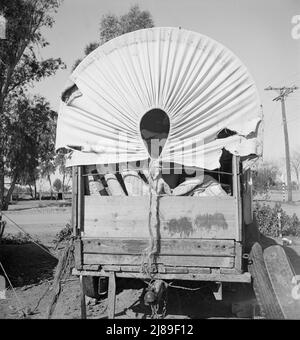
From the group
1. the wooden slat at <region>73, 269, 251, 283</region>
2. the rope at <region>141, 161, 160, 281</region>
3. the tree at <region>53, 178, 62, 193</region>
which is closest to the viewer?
the wooden slat at <region>73, 269, 251, 283</region>

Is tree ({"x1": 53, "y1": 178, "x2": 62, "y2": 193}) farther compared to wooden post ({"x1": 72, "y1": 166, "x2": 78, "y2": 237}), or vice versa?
tree ({"x1": 53, "y1": 178, "x2": 62, "y2": 193})

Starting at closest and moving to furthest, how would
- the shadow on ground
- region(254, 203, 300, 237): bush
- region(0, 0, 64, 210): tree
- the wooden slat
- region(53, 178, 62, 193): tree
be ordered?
1. the wooden slat
2. the shadow on ground
3. region(254, 203, 300, 237): bush
4. region(0, 0, 64, 210): tree
5. region(53, 178, 62, 193): tree

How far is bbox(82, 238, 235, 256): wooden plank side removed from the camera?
4.45m

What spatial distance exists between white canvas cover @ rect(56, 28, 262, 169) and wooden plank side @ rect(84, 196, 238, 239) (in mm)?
409

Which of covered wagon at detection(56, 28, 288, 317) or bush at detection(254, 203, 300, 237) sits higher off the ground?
covered wagon at detection(56, 28, 288, 317)

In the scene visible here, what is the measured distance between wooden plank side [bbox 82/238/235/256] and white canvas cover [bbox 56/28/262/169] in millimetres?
788

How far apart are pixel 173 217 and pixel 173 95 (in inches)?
48.7

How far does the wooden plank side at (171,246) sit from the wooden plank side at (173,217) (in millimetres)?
69

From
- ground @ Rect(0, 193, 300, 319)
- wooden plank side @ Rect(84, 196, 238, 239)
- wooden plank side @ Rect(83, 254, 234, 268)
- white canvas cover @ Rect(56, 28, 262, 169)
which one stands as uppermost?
white canvas cover @ Rect(56, 28, 262, 169)

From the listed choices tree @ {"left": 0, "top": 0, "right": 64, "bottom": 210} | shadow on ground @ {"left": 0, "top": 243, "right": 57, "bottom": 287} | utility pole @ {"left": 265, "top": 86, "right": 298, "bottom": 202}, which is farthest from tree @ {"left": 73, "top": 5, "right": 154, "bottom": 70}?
utility pole @ {"left": 265, "top": 86, "right": 298, "bottom": 202}

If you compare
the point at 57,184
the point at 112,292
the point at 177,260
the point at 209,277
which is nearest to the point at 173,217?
the point at 177,260

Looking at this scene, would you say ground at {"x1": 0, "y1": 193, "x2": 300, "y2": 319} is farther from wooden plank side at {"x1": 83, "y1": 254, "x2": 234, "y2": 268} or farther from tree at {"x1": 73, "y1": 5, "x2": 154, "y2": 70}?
tree at {"x1": 73, "y1": 5, "x2": 154, "y2": 70}

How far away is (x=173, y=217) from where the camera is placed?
14.9 ft

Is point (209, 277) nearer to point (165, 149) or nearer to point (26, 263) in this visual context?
point (165, 149)
